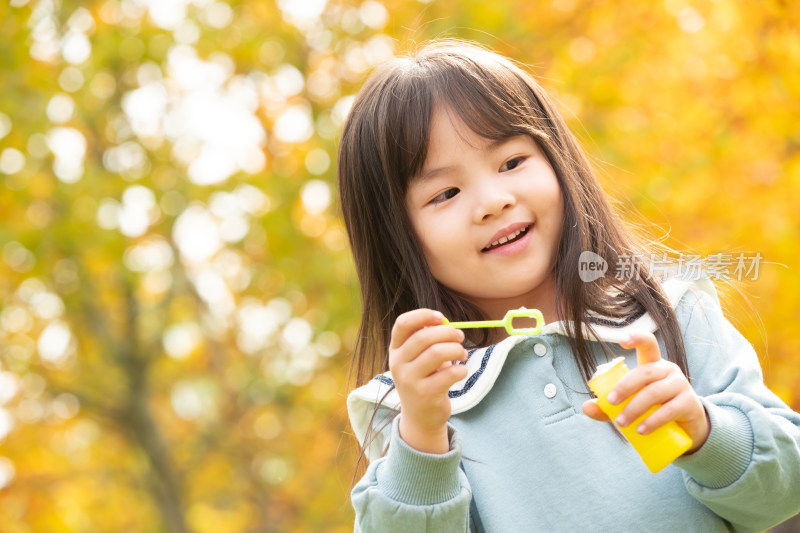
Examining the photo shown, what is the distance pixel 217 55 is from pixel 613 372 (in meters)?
5.07

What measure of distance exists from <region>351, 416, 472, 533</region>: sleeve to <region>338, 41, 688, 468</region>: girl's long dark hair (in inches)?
13.4

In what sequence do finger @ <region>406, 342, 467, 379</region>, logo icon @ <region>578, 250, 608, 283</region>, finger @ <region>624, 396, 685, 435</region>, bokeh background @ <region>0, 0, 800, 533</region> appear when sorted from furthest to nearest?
bokeh background @ <region>0, 0, 800, 533</region>, logo icon @ <region>578, 250, 608, 283</region>, finger @ <region>406, 342, 467, 379</region>, finger @ <region>624, 396, 685, 435</region>

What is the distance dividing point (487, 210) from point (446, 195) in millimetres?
130

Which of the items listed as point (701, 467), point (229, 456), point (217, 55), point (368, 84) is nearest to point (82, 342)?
point (229, 456)

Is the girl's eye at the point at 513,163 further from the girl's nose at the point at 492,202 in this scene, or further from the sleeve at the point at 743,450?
the sleeve at the point at 743,450

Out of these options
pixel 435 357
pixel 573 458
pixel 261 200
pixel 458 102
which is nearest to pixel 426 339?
pixel 435 357

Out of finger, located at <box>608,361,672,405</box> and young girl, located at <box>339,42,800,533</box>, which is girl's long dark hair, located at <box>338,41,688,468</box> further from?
finger, located at <box>608,361,672,405</box>

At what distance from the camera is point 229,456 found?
7938 millimetres

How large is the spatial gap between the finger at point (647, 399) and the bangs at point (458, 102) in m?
0.61

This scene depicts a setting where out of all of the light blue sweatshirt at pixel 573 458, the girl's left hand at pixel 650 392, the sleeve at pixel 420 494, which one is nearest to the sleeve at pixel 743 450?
the light blue sweatshirt at pixel 573 458

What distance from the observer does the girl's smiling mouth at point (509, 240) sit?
1.66m

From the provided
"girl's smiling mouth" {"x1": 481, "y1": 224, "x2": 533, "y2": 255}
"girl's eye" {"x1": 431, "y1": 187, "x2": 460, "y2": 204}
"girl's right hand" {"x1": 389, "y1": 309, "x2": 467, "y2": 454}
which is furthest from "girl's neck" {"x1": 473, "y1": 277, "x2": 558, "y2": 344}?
"girl's right hand" {"x1": 389, "y1": 309, "x2": 467, "y2": 454}

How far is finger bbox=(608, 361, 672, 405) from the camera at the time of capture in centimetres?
129

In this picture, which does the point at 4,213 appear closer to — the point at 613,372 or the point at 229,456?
the point at 229,456
